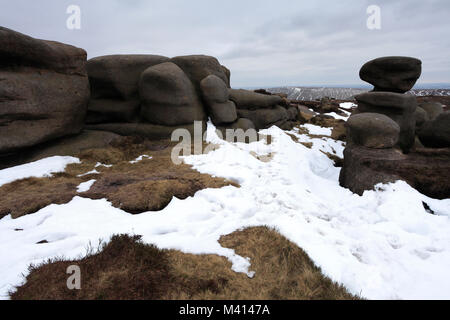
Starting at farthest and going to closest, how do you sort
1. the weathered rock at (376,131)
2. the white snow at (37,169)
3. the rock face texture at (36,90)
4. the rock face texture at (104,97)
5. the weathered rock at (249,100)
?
1. the weathered rock at (249,100)
2. the weathered rock at (376,131)
3. the rock face texture at (104,97)
4. the rock face texture at (36,90)
5. the white snow at (37,169)

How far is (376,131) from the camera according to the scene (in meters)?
9.63

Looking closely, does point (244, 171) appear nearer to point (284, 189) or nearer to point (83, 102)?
point (284, 189)

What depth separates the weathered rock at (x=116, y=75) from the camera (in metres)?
14.1

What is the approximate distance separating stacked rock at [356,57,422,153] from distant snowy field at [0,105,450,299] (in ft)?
23.1

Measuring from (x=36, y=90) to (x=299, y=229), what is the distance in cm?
1216

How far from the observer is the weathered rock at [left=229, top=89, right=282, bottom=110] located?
19183 mm

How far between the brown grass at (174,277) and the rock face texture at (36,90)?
871 centimetres

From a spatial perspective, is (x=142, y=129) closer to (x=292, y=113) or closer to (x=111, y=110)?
(x=111, y=110)

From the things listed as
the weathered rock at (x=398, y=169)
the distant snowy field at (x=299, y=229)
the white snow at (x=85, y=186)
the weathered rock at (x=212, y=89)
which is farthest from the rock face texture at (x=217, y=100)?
the white snow at (x=85, y=186)

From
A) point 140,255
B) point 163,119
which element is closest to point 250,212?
point 140,255

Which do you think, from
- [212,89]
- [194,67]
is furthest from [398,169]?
[194,67]

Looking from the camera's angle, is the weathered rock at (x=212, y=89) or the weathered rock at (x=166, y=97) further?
the weathered rock at (x=212, y=89)

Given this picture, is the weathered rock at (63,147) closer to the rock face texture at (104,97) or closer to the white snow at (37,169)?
the rock face texture at (104,97)

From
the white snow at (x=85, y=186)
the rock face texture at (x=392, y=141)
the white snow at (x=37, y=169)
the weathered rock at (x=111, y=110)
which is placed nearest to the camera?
the white snow at (x=85, y=186)
